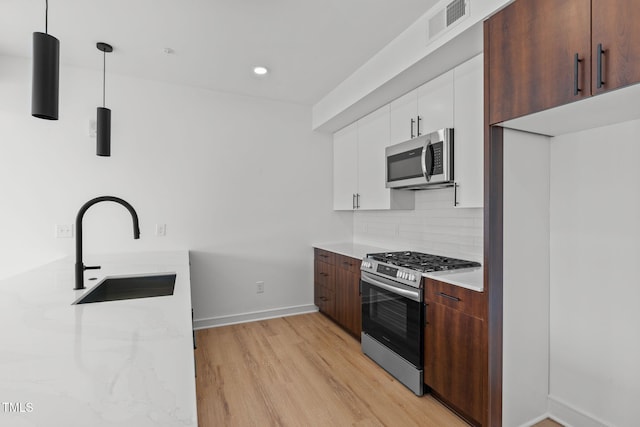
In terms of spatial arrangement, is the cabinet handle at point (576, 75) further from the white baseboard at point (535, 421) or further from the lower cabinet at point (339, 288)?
the lower cabinet at point (339, 288)

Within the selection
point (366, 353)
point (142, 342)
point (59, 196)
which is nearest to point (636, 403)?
point (366, 353)

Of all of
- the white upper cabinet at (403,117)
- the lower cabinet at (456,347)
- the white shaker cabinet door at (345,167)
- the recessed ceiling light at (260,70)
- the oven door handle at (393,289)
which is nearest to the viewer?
the lower cabinet at (456,347)

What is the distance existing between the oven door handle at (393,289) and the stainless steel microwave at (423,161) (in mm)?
840

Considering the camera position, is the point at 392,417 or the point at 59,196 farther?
the point at 59,196

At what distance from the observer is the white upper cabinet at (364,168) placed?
3230mm

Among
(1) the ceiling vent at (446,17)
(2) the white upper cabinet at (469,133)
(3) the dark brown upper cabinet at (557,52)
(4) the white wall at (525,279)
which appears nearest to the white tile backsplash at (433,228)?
(2) the white upper cabinet at (469,133)

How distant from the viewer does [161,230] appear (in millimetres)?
3439

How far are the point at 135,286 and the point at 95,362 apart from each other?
1.39m

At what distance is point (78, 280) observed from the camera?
166cm

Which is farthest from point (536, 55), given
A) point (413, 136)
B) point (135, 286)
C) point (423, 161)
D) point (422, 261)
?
point (135, 286)

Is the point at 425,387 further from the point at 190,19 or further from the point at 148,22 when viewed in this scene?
the point at 148,22

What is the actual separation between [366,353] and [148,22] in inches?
123

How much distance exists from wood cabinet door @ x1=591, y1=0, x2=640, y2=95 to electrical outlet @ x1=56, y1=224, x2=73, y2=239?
12.9 feet

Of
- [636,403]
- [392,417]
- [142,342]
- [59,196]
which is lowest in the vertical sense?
[392,417]
